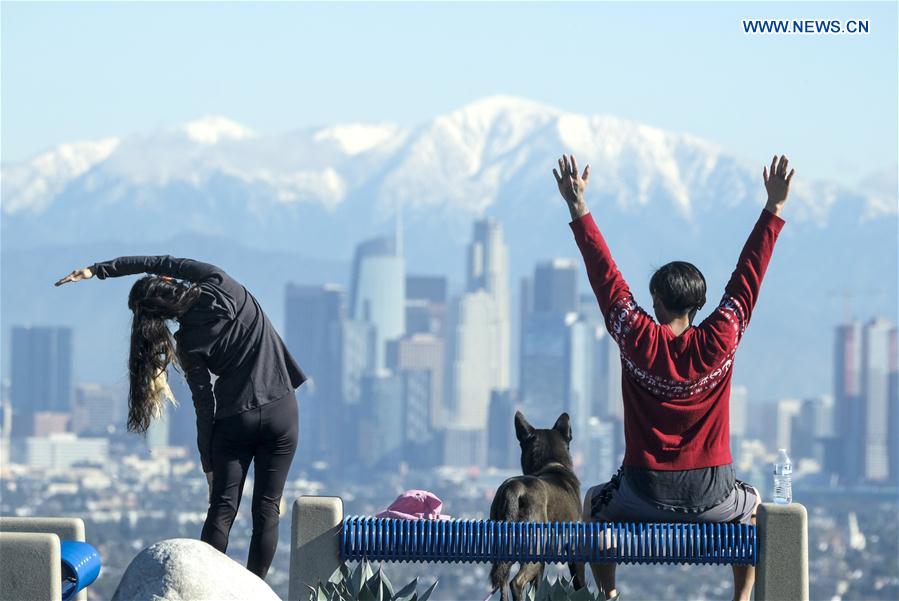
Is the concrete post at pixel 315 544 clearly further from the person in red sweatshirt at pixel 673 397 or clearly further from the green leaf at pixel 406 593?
the person in red sweatshirt at pixel 673 397

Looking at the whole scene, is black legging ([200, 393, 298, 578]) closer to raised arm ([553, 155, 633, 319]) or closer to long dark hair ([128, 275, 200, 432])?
long dark hair ([128, 275, 200, 432])

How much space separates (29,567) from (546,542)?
2.23 meters

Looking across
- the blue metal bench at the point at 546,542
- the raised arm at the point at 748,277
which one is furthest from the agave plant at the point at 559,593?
the raised arm at the point at 748,277

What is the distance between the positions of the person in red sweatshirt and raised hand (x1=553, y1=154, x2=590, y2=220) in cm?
11

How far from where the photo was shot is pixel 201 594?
21.4ft

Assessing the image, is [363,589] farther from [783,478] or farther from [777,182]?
[777,182]

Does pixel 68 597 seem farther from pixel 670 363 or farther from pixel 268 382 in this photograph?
pixel 670 363

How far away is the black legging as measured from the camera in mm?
7695

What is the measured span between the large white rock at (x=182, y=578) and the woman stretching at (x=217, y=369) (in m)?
1.08

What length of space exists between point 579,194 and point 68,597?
2.95m

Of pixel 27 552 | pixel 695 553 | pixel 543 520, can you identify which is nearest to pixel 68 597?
pixel 27 552

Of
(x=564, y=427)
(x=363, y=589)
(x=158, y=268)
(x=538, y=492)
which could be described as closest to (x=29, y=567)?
(x=363, y=589)

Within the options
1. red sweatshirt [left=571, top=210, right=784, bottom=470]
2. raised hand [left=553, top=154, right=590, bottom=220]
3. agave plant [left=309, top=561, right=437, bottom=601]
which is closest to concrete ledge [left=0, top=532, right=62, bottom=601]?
agave plant [left=309, top=561, right=437, bottom=601]

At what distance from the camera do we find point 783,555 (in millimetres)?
7301
